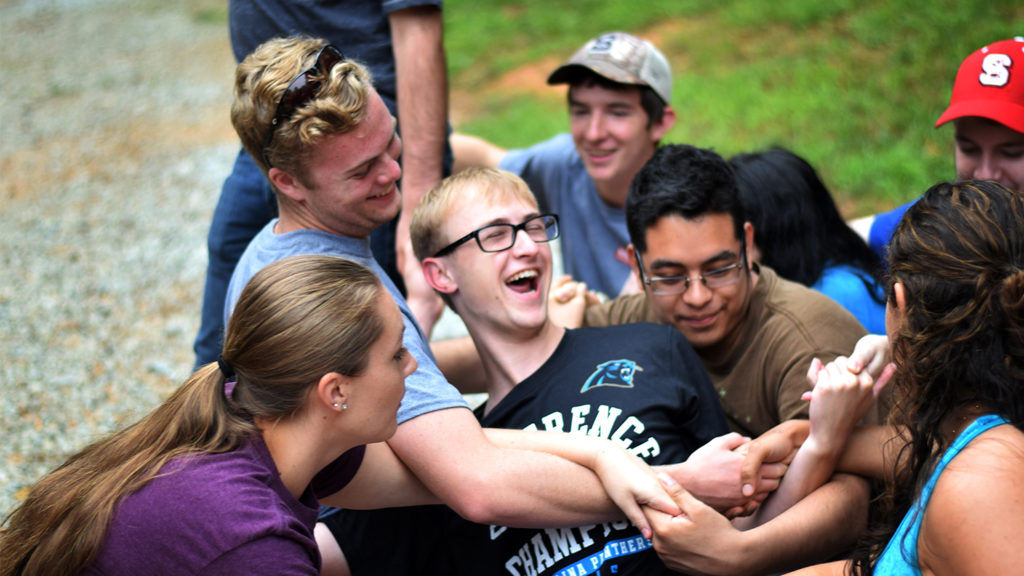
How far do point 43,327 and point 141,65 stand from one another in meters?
8.38

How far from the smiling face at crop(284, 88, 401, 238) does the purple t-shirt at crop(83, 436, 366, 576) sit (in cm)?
100

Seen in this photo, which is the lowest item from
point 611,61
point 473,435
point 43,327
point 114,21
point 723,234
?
point 43,327

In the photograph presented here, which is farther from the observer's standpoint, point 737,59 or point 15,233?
point 737,59

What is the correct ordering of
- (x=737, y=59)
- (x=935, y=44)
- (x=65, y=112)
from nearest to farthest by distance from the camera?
(x=935, y=44) → (x=737, y=59) → (x=65, y=112)

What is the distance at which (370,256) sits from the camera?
303 centimetres

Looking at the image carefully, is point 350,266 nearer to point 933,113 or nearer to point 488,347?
point 488,347

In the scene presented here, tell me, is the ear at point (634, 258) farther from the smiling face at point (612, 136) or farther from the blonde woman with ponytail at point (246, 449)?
the blonde woman with ponytail at point (246, 449)

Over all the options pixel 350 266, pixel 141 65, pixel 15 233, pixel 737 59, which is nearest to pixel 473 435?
pixel 350 266

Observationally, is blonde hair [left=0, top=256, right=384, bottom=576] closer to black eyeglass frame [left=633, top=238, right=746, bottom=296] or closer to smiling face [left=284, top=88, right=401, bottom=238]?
smiling face [left=284, top=88, right=401, bottom=238]

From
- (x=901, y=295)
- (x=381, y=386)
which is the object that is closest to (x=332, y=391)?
(x=381, y=386)

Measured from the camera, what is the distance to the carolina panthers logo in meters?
2.75

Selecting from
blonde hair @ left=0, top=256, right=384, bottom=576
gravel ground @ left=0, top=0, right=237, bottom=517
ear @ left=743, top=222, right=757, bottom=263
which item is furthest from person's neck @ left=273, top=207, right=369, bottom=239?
ear @ left=743, top=222, right=757, bottom=263

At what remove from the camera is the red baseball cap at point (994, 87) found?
3.21 m

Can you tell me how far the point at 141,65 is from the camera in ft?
47.0
